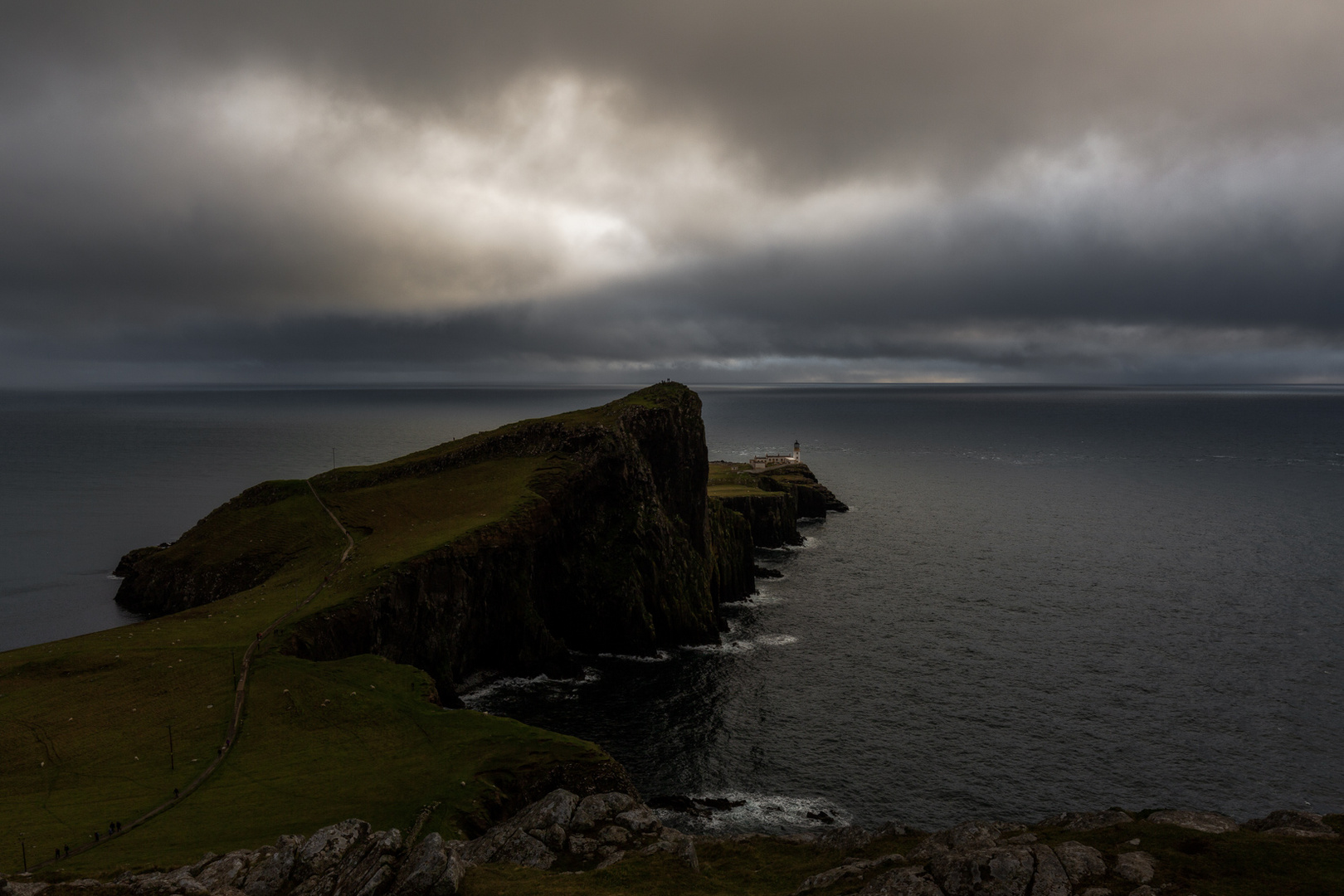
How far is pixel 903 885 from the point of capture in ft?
85.9

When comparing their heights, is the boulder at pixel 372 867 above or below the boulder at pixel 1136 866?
below

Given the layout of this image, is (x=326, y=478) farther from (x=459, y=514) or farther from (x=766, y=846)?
(x=766, y=846)

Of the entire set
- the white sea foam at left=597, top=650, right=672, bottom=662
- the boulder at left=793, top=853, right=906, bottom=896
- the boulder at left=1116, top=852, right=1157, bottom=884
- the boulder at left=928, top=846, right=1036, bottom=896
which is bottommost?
the white sea foam at left=597, top=650, right=672, bottom=662

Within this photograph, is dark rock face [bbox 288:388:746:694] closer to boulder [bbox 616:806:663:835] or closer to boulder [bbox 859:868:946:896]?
boulder [bbox 616:806:663:835]

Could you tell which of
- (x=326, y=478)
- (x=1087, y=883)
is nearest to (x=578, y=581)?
(x=326, y=478)

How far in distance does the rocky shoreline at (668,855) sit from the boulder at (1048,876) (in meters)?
0.04

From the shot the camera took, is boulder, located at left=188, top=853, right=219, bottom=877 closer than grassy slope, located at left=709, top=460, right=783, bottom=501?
Yes

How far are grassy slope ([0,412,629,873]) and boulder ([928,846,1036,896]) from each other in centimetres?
2300

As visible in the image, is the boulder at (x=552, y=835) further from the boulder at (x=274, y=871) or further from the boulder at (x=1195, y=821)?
the boulder at (x=1195, y=821)

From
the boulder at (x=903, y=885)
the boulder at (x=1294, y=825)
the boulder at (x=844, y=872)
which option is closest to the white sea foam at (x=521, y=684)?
the boulder at (x=844, y=872)

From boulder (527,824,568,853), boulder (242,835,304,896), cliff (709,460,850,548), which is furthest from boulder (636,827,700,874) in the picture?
cliff (709,460,850,548)

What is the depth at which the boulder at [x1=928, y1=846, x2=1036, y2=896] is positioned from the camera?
25.5 metres

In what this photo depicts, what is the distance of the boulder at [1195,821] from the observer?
29641 millimetres

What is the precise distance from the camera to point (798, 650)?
83.2m
